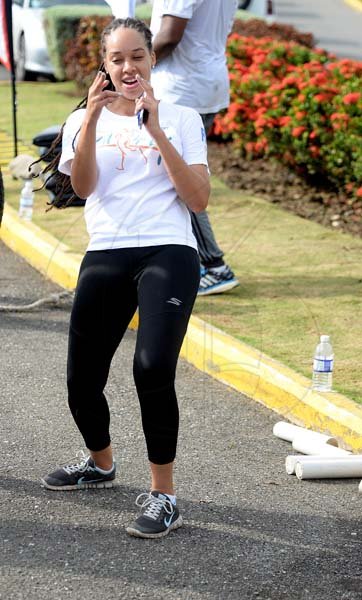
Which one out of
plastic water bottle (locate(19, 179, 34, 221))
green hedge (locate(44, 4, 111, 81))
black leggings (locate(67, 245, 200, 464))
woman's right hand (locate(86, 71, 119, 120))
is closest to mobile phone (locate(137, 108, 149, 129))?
woman's right hand (locate(86, 71, 119, 120))

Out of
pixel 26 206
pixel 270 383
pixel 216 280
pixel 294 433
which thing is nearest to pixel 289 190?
pixel 26 206

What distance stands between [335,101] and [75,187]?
20.4 feet

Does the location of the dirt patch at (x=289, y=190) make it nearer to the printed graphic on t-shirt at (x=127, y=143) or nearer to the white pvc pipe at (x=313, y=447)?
the white pvc pipe at (x=313, y=447)

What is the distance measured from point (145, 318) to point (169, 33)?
3.21 metres

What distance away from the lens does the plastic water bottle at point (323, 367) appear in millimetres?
5680

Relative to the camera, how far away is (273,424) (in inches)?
222

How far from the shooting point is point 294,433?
5.37 meters

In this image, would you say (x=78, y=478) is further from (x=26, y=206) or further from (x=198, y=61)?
(x=26, y=206)

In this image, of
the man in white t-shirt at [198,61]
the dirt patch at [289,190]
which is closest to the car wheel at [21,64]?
the dirt patch at [289,190]

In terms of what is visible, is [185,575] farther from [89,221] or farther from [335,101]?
[335,101]

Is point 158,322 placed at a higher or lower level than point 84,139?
lower

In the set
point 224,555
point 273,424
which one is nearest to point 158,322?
point 224,555

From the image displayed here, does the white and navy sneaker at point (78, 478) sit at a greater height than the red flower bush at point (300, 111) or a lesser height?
greater

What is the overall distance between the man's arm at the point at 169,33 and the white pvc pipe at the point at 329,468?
3.05 m
